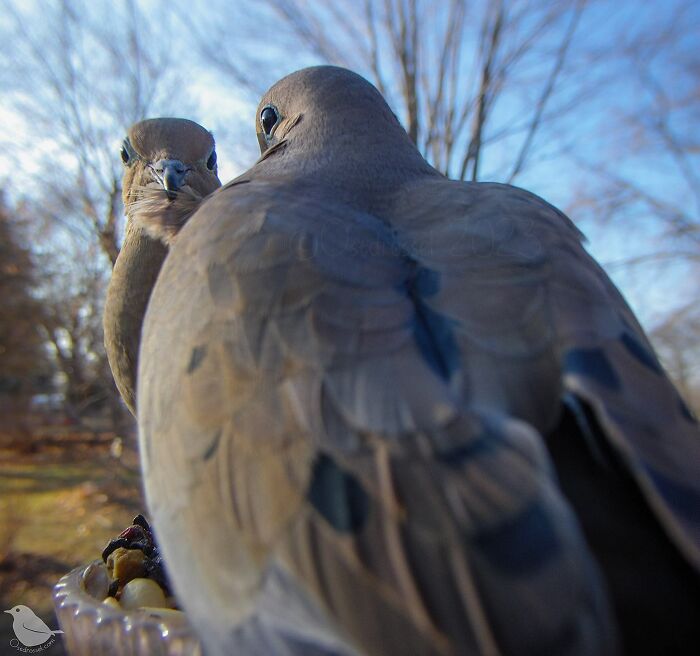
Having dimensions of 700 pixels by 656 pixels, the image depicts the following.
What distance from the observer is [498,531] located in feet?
3.15

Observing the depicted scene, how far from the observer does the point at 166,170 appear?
2557 mm

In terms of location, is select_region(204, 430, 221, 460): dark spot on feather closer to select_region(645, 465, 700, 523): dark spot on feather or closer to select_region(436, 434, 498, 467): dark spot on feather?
select_region(436, 434, 498, 467): dark spot on feather

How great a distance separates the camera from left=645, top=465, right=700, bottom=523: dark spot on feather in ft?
3.35

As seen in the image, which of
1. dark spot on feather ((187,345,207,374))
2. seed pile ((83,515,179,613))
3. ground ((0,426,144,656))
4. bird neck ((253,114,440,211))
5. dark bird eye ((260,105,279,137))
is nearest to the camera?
dark spot on feather ((187,345,207,374))

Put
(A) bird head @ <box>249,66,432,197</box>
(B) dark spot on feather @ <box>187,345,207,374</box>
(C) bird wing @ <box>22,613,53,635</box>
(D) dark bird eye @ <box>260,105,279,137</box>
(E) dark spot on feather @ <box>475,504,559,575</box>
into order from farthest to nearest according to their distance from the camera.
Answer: (D) dark bird eye @ <box>260,105,279,137</box>
(C) bird wing @ <box>22,613,53,635</box>
(A) bird head @ <box>249,66,432,197</box>
(B) dark spot on feather @ <box>187,345,207,374</box>
(E) dark spot on feather @ <box>475,504,559,575</box>

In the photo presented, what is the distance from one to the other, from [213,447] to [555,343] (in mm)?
727

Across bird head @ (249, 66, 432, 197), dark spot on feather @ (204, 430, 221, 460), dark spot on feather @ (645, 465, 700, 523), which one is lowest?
dark spot on feather @ (645, 465, 700, 523)

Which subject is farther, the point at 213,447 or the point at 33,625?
the point at 33,625

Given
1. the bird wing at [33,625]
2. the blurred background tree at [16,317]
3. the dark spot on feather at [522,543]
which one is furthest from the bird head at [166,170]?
the blurred background tree at [16,317]

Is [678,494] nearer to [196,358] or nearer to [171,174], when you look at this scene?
[196,358]

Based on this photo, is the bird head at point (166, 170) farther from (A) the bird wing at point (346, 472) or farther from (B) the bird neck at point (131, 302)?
(A) the bird wing at point (346, 472)

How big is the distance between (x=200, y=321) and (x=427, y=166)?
1240 mm

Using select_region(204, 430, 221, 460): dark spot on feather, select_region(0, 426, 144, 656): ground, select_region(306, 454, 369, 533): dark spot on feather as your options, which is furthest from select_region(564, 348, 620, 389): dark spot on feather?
select_region(0, 426, 144, 656): ground

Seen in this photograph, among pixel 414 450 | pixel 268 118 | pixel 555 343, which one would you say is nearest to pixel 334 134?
pixel 268 118
